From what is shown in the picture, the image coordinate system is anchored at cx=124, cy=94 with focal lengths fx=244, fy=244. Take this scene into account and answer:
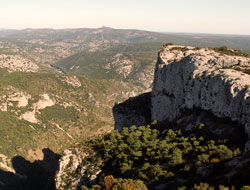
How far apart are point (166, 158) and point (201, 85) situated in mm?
23975

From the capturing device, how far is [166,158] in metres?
53.0

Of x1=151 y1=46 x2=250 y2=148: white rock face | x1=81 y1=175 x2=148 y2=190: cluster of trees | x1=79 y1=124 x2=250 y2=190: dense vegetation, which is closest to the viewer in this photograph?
x1=79 y1=124 x2=250 y2=190: dense vegetation

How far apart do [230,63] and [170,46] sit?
28.3 metres

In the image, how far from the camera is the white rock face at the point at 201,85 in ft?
174

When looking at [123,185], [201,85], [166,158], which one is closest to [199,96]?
[201,85]

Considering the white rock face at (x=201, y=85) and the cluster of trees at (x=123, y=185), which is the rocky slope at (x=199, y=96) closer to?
the white rock face at (x=201, y=85)

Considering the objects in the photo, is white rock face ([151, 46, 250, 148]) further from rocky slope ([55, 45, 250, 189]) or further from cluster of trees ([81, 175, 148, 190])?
cluster of trees ([81, 175, 148, 190])

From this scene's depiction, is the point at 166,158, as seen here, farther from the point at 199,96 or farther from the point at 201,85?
the point at 201,85

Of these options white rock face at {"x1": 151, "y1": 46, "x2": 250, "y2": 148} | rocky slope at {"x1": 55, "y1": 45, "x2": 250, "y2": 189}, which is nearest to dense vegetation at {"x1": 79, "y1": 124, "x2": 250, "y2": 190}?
rocky slope at {"x1": 55, "y1": 45, "x2": 250, "y2": 189}

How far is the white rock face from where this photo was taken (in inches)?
2089

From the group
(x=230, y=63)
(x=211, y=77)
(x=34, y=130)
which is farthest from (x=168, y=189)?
(x=34, y=130)

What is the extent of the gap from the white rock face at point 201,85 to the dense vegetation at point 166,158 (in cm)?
706

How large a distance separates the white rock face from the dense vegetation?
7062mm

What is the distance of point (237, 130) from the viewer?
5003 centimetres
